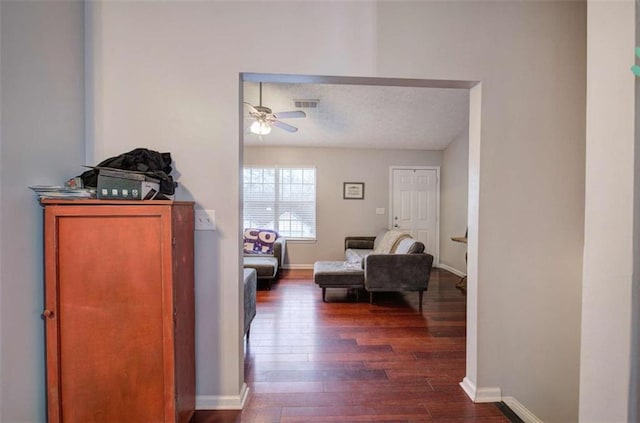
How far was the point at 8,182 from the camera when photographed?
1.16 m

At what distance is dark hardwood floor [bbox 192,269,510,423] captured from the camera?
1647 millimetres

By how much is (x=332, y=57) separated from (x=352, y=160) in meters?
4.10

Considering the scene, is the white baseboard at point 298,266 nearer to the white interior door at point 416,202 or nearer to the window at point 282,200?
the window at point 282,200

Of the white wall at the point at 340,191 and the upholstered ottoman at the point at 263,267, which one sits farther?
the white wall at the point at 340,191

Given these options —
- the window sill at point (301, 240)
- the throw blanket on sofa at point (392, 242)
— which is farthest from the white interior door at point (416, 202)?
the window sill at point (301, 240)

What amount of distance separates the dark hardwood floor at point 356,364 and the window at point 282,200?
2289mm

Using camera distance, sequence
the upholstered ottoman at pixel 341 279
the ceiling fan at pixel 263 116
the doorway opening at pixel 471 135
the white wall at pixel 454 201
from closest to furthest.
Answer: the doorway opening at pixel 471 135
the ceiling fan at pixel 263 116
the upholstered ottoman at pixel 341 279
the white wall at pixel 454 201

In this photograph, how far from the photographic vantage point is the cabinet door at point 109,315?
1.25 metres

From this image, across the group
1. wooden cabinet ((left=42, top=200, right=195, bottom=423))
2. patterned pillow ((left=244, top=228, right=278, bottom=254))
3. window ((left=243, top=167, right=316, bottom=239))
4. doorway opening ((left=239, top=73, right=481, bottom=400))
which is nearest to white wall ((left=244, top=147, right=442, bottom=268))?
window ((left=243, top=167, right=316, bottom=239))

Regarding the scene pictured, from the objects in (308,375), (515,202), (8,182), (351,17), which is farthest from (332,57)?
(308,375)

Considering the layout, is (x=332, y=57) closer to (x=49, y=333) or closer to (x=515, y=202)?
(x=515, y=202)

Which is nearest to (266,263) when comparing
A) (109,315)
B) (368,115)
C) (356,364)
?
(356,364)

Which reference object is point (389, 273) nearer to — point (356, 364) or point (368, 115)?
point (356, 364)

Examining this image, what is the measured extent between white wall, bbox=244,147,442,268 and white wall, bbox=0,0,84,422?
440 centimetres
